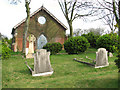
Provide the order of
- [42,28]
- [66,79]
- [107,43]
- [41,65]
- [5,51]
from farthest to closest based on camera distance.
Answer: [42,28] → [107,43] → [5,51] → [41,65] → [66,79]

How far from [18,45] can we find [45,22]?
23.6 ft

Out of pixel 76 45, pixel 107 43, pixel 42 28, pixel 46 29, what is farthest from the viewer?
pixel 46 29

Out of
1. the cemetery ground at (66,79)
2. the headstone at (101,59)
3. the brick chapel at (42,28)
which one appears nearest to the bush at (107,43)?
the headstone at (101,59)

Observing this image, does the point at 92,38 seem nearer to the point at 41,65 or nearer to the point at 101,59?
the point at 101,59

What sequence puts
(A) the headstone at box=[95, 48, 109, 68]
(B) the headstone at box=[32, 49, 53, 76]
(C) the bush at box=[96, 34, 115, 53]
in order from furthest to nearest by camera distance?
1. (C) the bush at box=[96, 34, 115, 53]
2. (A) the headstone at box=[95, 48, 109, 68]
3. (B) the headstone at box=[32, 49, 53, 76]

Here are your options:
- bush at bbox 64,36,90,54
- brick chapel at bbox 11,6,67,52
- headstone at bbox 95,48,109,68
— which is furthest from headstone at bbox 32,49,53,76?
brick chapel at bbox 11,6,67,52

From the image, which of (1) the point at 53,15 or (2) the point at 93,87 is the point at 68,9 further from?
(2) the point at 93,87

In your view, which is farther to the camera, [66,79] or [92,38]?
[92,38]

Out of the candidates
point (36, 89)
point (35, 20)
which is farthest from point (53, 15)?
point (36, 89)

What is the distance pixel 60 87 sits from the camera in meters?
4.62

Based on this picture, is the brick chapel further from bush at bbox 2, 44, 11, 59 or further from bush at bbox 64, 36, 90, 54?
bush at bbox 2, 44, 11, 59

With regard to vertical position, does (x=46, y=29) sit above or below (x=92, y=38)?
above

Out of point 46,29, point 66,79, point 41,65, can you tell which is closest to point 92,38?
point 46,29

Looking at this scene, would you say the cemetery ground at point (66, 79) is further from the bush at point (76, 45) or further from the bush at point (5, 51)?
the bush at point (76, 45)
